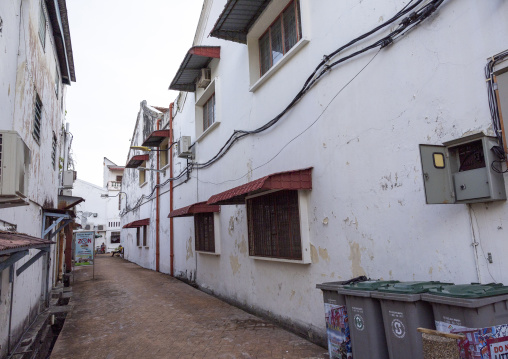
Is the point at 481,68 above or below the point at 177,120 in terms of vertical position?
below

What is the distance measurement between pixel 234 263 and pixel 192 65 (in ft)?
18.2

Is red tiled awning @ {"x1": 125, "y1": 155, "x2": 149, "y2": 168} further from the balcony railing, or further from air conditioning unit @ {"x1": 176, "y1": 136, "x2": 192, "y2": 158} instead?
the balcony railing

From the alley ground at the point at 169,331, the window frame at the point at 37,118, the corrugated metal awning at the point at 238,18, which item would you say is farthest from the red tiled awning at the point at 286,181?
the window frame at the point at 37,118

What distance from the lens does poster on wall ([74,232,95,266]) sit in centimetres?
1551

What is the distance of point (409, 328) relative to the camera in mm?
3117

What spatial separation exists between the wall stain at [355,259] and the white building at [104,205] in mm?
36003

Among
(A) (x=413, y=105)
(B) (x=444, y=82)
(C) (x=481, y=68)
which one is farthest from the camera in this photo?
(A) (x=413, y=105)

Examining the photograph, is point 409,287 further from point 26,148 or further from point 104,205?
point 104,205

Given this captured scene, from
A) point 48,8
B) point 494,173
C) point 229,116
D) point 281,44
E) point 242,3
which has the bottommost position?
point 494,173

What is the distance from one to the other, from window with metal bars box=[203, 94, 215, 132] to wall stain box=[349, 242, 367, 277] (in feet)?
22.2

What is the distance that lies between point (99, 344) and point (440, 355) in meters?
5.12

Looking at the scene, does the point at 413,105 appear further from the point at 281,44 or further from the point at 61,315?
the point at 61,315

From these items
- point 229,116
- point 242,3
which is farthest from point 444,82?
point 229,116

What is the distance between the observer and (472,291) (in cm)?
280
